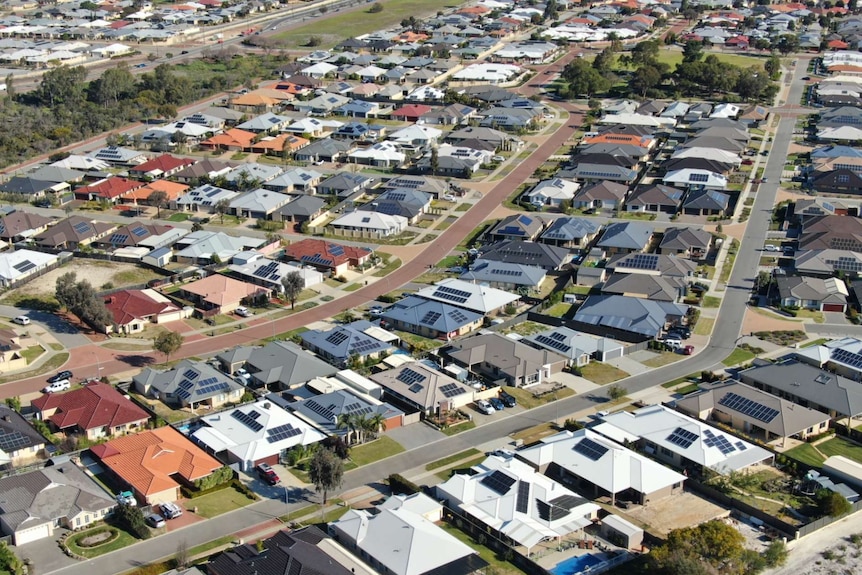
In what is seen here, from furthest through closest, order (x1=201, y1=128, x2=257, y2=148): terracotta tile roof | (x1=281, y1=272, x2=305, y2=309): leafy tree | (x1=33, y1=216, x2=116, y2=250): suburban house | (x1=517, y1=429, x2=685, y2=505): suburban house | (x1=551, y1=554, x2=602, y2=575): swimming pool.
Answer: (x1=201, y1=128, x2=257, y2=148): terracotta tile roof < (x1=33, y1=216, x2=116, y2=250): suburban house < (x1=281, y1=272, x2=305, y2=309): leafy tree < (x1=517, y1=429, x2=685, y2=505): suburban house < (x1=551, y1=554, x2=602, y2=575): swimming pool

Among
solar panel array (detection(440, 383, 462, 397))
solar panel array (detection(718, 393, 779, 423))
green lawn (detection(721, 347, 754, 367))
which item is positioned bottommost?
green lawn (detection(721, 347, 754, 367))

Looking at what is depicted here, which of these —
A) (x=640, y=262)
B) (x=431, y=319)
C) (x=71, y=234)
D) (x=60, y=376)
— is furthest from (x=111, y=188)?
(x=640, y=262)

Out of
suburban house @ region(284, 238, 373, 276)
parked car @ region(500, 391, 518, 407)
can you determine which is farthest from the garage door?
suburban house @ region(284, 238, 373, 276)

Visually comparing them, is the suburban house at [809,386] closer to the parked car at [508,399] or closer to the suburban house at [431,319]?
the parked car at [508,399]

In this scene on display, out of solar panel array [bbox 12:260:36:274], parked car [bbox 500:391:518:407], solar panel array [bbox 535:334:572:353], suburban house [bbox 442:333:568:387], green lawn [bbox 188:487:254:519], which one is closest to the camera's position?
green lawn [bbox 188:487:254:519]

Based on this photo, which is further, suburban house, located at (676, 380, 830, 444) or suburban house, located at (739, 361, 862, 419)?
suburban house, located at (739, 361, 862, 419)

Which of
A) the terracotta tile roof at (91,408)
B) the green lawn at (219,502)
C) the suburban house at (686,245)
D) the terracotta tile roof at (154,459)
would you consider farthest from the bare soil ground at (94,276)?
the suburban house at (686,245)

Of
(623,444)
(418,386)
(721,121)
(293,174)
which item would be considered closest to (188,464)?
(418,386)

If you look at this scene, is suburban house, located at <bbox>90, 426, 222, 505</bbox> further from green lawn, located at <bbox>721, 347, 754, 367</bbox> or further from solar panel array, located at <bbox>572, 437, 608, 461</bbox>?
green lawn, located at <bbox>721, 347, 754, 367</bbox>
